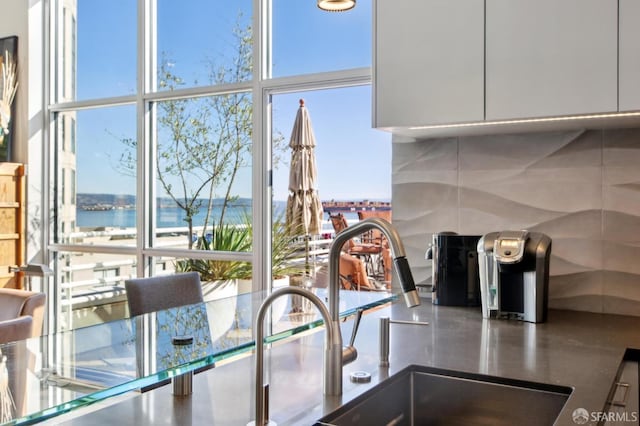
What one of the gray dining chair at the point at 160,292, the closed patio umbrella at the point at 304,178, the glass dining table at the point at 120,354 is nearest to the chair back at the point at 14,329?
the gray dining chair at the point at 160,292

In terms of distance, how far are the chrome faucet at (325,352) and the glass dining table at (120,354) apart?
0.11 meters

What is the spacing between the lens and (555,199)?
98.7 inches

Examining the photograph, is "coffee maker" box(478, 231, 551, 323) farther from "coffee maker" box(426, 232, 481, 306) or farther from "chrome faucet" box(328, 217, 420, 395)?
"chrome faucet" box(328, 217, 420, 395)

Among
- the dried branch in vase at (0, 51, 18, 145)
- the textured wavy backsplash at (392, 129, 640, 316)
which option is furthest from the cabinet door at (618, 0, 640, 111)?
the dried branch in vase at (0, 51, 18, 145)

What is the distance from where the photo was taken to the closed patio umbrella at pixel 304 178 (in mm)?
3303

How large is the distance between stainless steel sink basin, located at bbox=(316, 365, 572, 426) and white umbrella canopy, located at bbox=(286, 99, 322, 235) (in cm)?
178

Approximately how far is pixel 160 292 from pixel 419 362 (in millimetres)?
1367

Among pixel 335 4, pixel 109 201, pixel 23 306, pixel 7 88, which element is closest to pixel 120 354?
pixel 335 4

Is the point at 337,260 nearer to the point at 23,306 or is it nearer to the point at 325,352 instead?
the point at 325,352

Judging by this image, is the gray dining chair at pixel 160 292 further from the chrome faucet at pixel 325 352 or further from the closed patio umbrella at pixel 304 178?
the chrome faucet at pixel 325 352

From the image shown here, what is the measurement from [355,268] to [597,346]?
60.2 inches

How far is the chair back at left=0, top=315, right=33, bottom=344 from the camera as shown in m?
2.28

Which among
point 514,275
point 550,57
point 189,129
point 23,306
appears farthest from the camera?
point 189,129

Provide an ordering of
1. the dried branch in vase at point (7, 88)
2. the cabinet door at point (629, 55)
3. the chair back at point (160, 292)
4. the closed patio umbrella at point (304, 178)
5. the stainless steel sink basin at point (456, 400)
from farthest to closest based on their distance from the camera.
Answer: the dried branch in vase at point (7, 88) → the closed patio umbrella at point (304, 178) → the chair back at point (160, 292) → the cabinet door at point (629, 55) → the stainless steel sink basin at point (456, 400)
